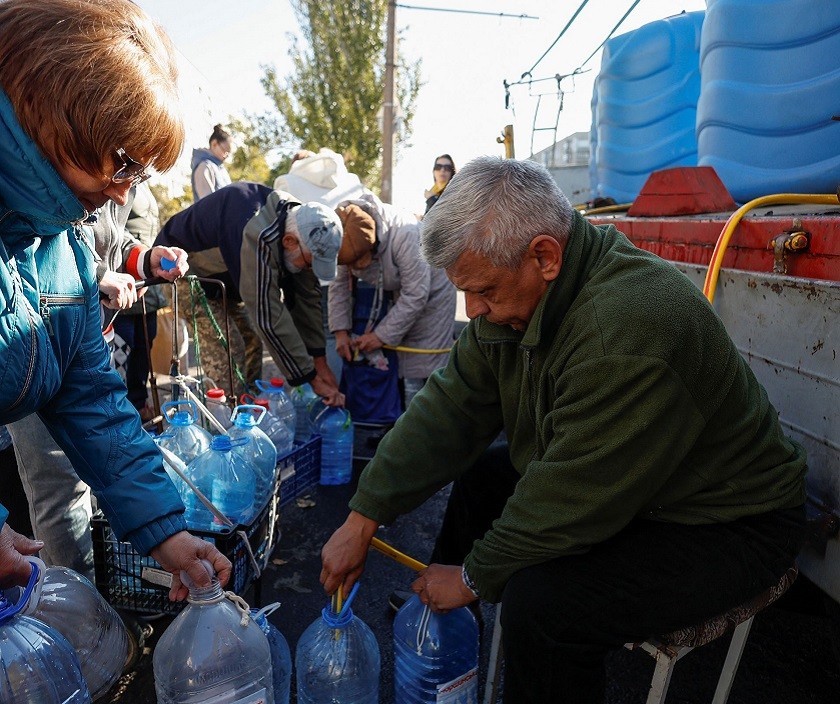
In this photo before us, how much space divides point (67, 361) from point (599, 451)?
1.31 meters

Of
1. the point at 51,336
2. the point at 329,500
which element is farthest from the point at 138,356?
the point at 51,336

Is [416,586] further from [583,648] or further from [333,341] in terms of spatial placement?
[333,341]

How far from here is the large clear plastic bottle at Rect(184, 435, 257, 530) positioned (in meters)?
2.20

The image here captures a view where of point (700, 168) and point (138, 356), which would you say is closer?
point (700, 168)

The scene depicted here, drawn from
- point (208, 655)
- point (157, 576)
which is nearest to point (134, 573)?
point (157, 576)

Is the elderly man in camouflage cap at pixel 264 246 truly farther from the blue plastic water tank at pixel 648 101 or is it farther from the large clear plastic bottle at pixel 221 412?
the blue plastic water tank at pixel 648 101

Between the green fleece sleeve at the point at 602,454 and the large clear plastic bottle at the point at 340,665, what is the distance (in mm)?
793

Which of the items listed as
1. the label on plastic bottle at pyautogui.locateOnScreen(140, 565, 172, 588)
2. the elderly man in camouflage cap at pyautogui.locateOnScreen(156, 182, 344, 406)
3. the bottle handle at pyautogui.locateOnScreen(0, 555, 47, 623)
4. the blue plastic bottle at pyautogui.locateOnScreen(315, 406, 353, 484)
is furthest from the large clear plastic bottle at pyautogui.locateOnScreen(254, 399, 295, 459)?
the bottle handle at pyautogui.locateOnScreen(0, 555, 47, 623)

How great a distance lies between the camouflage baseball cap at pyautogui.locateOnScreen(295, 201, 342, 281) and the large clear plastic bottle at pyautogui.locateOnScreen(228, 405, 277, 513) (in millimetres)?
1053

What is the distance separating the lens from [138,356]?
388 cm

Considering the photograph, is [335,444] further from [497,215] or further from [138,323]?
[497,215]

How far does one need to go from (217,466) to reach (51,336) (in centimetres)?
105

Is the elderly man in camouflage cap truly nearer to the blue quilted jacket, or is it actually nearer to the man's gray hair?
the blue quilted jacket

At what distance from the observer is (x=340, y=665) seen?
2033 mm
